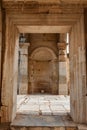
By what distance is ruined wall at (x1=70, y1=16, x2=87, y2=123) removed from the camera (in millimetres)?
3236

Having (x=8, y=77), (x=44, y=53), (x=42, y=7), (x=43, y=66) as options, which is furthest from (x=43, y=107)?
(x=43, y=66)

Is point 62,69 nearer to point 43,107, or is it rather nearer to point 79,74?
point 43,107

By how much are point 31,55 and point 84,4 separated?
24.3 ft

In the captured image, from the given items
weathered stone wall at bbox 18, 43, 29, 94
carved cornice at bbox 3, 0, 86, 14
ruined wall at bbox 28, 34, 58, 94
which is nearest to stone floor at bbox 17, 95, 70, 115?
carved cornice at bbox 3, 0, 86, 14

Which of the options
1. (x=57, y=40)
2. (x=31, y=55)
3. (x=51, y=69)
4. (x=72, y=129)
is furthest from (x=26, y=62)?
(x=72, y=129)

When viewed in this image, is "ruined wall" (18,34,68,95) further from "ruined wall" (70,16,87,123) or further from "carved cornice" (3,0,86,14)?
"carved cornice" (3,0,86,14)

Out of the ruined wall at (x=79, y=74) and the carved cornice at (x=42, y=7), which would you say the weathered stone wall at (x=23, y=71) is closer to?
the ruined wall at (x=79, y=74)

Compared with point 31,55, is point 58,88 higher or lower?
lower

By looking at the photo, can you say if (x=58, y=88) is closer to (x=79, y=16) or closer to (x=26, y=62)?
(x=26, y=62)

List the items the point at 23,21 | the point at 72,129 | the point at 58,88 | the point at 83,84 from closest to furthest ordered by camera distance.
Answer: the point at 72,129 < the point at 83,84 < the point at 23,21 < the point at 58,88

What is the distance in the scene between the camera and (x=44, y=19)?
347cm

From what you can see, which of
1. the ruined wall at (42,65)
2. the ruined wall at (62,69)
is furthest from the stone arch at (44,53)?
the ruined wall at (62,69)

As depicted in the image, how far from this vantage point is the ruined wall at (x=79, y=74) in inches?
127

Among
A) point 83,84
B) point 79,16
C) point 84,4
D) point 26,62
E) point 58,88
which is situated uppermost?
point 84,4
